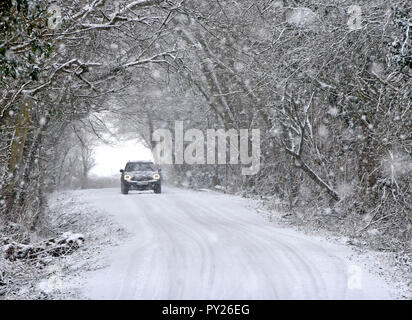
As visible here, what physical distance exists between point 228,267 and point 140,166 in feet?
56.2

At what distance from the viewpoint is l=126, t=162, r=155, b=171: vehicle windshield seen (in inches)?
983

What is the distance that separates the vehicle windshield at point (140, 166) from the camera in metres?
25.0

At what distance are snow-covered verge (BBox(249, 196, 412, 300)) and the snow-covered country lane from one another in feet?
0.91

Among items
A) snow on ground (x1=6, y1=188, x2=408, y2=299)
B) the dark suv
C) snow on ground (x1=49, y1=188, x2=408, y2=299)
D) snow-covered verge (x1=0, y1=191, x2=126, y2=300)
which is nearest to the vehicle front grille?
the dark suv

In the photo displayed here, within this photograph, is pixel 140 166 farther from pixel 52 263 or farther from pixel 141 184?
pixel 52 263

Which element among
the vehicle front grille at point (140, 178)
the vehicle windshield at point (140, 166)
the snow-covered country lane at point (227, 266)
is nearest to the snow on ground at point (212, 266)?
the snow-covered country lane at point (227, 266)

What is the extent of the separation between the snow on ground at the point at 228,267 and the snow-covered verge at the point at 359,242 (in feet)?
0.48

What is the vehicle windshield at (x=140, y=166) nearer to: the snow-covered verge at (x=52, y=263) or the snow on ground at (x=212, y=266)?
the snow-covered verge at (x=52, y=263)

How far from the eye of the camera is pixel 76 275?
862 cm

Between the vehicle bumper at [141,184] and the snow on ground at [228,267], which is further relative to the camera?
the vehicle bumper at [141,184]

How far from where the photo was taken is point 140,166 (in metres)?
25.2

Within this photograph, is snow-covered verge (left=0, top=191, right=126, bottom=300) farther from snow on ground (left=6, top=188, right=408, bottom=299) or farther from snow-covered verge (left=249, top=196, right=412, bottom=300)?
snow-covered verge (left=249, top=196, right=412, bottom=300)
